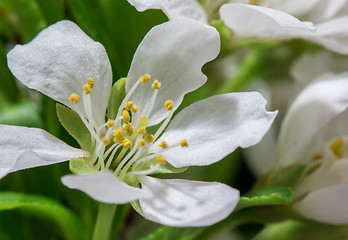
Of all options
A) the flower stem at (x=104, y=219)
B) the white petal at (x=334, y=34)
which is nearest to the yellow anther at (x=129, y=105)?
the flower stem at (x=104, y=219)

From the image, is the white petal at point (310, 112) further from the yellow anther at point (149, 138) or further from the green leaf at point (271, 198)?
the yellow anther at point (149, 138)

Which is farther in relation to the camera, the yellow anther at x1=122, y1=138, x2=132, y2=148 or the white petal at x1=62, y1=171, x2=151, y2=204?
the yellow anther at x1=122, y1=138, x2=132, y2=148

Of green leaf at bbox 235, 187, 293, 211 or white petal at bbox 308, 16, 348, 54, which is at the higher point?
white petal at bbox 308, 16, 348, 54

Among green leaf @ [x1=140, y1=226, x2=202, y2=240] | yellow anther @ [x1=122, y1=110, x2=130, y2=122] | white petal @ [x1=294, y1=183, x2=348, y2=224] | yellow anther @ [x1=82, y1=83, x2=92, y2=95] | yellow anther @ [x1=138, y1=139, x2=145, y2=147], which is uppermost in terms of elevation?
yellow anther @ [x1=82, y1=83, x2=92, y2=95]

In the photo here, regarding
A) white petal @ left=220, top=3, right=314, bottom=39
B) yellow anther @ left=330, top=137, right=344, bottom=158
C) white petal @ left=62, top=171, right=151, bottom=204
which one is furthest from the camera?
yellow anther @ left=330, top=137, right=344, bottom=158

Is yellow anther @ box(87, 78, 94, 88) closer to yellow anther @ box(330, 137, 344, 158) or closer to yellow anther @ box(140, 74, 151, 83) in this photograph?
yellow anther @ box(140, 74, 151, 83)

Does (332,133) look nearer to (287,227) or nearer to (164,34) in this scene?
(287,227)

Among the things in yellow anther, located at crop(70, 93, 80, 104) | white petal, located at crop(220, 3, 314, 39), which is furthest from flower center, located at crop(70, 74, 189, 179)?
white petal, located at crop(220, 3, 314, 39)
